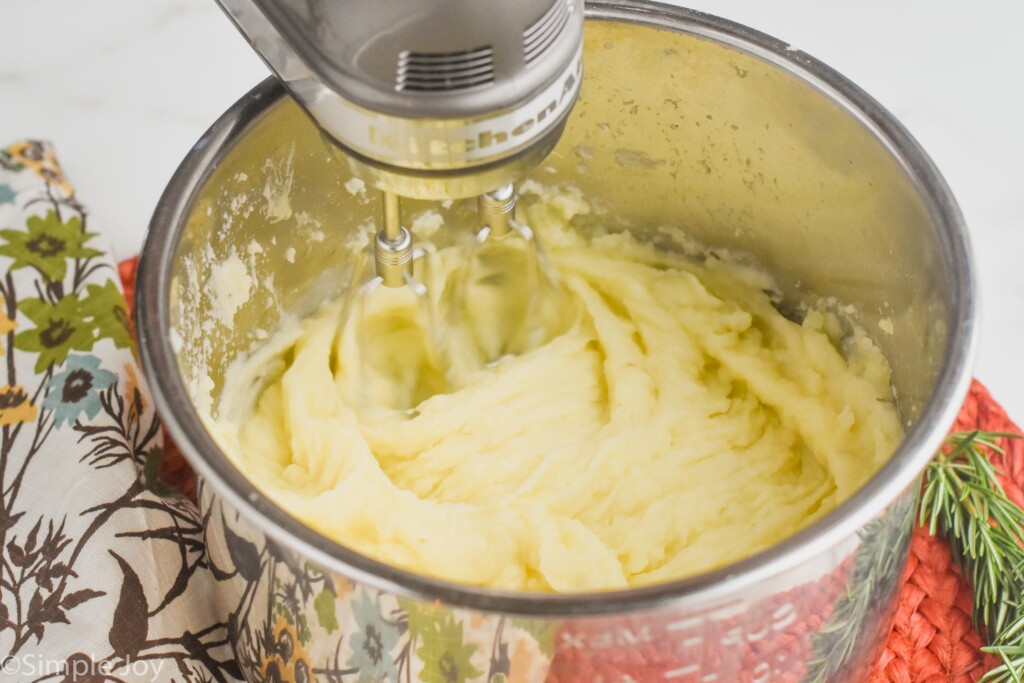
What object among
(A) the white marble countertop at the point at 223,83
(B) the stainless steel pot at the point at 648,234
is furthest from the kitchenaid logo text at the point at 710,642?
(A) the white marble countertop at the point at 223,83

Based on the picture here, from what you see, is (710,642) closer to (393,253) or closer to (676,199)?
(393,253)

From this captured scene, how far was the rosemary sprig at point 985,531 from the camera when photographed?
84cm

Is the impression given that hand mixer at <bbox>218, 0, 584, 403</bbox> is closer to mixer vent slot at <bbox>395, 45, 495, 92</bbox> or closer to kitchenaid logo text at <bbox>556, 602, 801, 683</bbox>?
mixer vent slot at <bbox>395, 45, 495, 92</bbox>

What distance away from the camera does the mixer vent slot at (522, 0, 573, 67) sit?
0.60m

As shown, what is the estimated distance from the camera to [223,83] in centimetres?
132

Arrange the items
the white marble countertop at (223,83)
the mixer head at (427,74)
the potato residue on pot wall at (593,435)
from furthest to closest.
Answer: the white marble countertop at (223,83), the potato residue on pot wall at (593,435), the mixer head at (427,74)

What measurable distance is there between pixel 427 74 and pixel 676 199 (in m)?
0.45

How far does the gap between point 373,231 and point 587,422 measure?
0.75 ft

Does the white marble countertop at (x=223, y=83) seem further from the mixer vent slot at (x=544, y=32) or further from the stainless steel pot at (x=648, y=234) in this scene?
the mixer vent slot at (x=544, y=32)

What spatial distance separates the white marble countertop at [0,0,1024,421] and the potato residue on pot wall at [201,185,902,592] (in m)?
0.30

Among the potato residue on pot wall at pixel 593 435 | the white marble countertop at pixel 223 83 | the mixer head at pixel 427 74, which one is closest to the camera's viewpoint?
the mixer head at pixel 427 74

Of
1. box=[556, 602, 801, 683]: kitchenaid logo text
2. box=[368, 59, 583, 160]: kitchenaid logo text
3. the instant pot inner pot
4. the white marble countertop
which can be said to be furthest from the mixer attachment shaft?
the white marble countertop

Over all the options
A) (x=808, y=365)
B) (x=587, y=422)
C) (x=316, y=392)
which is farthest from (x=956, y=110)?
(x=316, y=392)

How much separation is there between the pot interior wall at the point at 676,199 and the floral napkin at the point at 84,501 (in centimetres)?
9
